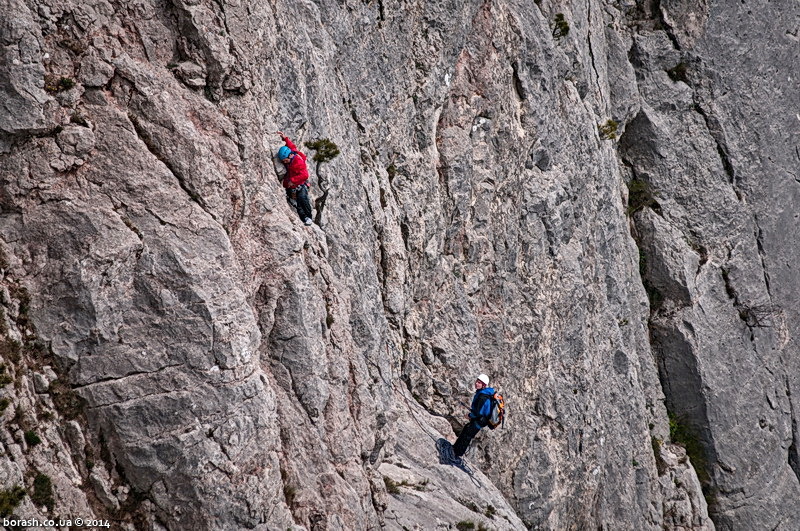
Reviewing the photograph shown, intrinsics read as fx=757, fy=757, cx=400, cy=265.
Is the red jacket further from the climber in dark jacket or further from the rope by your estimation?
the climber in dark jacket

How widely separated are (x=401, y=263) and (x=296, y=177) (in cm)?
538

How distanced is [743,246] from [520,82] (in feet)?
52.5

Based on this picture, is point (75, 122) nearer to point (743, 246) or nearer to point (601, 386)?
point (601, 386)

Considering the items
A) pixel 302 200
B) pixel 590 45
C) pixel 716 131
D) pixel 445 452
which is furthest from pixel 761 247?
pixel 302 200

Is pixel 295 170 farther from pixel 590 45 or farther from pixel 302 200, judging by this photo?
pixel 590 45

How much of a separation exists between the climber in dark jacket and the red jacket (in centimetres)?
750

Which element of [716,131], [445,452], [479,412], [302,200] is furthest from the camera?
[716,131]

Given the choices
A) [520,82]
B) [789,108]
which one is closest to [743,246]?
[789,108]

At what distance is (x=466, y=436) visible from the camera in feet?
67.2

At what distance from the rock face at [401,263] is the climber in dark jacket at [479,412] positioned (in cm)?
85

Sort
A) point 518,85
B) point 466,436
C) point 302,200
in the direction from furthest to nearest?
point 518,85, point 466,436, point 302,200

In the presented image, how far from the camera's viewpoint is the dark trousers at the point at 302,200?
54.3 ft

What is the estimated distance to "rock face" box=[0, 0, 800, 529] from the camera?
1268 centimetres

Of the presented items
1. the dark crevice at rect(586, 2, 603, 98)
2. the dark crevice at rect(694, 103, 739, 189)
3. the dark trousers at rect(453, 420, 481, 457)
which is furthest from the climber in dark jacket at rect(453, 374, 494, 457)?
the dark crevice at rect(694, 103, 739, 189)
